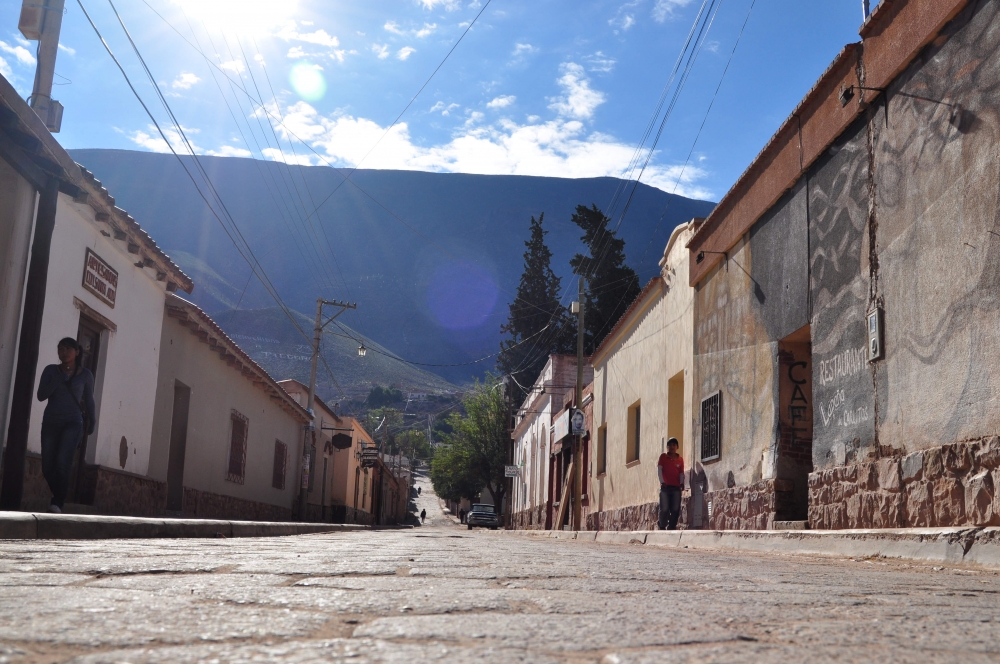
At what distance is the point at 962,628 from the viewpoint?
2.05 m

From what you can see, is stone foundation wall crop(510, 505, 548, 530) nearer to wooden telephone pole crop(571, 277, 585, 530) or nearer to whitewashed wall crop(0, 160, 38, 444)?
wooden telephone pole crop(571, 277, 585, 530)

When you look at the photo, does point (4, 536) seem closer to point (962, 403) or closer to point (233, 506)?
point (962, 403)

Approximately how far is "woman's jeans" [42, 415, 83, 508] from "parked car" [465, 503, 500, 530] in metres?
36.2

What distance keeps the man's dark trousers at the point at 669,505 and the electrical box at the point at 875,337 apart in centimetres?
551

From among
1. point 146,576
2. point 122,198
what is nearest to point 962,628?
point 146,576

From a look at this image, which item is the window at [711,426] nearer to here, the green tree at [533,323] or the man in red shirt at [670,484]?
the man in red shirt at [670,484]

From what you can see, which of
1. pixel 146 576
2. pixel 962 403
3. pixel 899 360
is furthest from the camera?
pixel 899 360

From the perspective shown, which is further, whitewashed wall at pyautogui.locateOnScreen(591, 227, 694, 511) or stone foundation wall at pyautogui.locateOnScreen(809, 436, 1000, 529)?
whitewashed wall at pyautogui.locateOnScreen(591, 227, 694, 511)

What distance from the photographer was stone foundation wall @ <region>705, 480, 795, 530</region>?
977 cm

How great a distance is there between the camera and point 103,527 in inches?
235

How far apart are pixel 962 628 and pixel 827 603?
0.53 m

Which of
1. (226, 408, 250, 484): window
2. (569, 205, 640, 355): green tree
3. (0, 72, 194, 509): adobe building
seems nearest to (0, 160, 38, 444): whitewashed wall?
(0, 72, 194, 509): adobe building

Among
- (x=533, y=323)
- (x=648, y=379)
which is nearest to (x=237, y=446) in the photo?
(x=648, y=379)

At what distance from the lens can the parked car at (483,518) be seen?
4306cm
